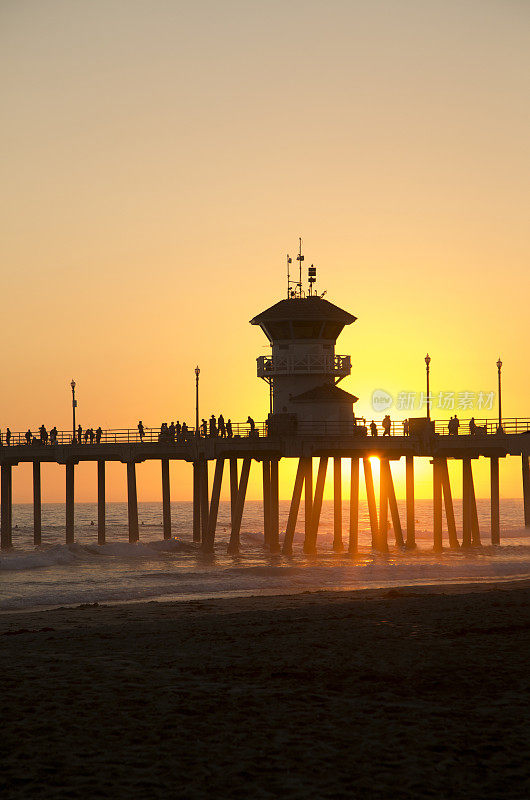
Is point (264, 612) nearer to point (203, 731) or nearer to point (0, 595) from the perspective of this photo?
point (203, 731)

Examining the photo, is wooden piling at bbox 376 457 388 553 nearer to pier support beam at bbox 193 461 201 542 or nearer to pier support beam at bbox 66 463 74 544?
pier support beam at bbox 193 461 201 542

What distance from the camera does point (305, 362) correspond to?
5134 centimetres

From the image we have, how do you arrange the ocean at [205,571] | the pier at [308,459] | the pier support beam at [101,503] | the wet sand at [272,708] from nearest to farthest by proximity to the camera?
the wet sand at [272,708]
the ocean at [205,571]
the pier at [308,459]
the pier support beam at [101,503]

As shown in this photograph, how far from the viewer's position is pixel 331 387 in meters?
50.3

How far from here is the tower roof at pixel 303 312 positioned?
51.6 metres

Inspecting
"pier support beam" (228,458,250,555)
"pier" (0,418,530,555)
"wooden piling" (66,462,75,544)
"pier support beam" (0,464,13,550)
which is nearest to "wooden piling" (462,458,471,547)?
"pier" (0,418,530,555)

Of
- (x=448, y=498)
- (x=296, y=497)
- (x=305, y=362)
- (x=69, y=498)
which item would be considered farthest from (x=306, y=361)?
(x=69, y=498)

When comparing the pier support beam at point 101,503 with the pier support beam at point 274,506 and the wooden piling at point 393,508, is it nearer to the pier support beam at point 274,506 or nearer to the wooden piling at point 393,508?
the pier support beam at point 274,506

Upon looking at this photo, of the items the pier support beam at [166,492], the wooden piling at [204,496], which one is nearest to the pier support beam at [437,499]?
the wooden piling at [204,496]

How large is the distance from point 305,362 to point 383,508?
855 centimetres

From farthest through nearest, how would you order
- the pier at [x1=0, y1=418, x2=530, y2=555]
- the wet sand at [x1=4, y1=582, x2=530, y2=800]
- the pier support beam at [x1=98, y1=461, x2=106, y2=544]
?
1. the pier support beam at [x1=98, y1=461, x2=106, y2=544]
2. the pier at [x1=0, y1=418, x2=530, y2=555]
3. the wet sand at [x1=4, y1=582, x2=530, y2=800]

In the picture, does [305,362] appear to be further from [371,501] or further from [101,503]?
[101,503]

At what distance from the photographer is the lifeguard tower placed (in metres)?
49.9

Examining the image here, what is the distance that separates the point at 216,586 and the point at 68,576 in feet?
32.0
